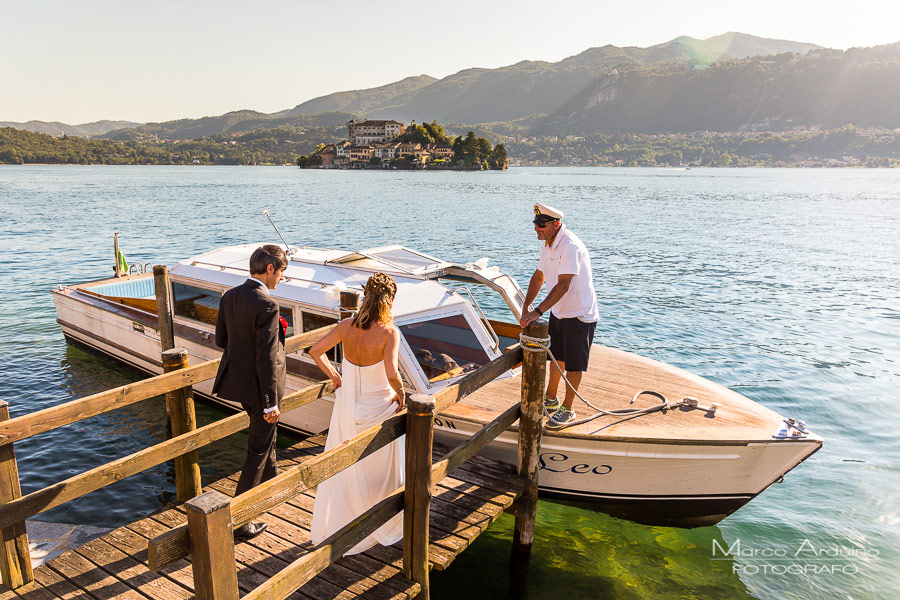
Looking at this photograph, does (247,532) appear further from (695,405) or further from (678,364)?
(678,364)

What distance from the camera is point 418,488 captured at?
469 cm

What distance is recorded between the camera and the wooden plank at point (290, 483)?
3.21 m

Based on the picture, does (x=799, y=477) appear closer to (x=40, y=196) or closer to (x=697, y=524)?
(x=697, y=524)

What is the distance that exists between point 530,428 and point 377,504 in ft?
7.30

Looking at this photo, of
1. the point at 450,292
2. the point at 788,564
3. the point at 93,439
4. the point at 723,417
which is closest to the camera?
the point at 723,417

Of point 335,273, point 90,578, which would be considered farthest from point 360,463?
point 335,273

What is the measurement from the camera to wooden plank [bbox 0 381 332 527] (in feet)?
14.3

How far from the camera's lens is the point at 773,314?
19703 mm

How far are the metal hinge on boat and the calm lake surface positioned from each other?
7.17ft

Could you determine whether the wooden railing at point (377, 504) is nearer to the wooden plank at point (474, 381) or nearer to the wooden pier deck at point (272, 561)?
the wooden plank at point (474, 381)

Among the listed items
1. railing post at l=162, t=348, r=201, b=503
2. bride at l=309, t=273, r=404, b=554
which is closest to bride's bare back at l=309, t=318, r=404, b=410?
bride at l=309, t=273, r=404, b=554

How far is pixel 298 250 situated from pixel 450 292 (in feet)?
13.6

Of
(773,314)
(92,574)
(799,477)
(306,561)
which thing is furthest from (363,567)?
(773,314)

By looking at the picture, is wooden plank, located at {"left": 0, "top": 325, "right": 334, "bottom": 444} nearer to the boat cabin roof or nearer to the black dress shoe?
the black dress shoe
